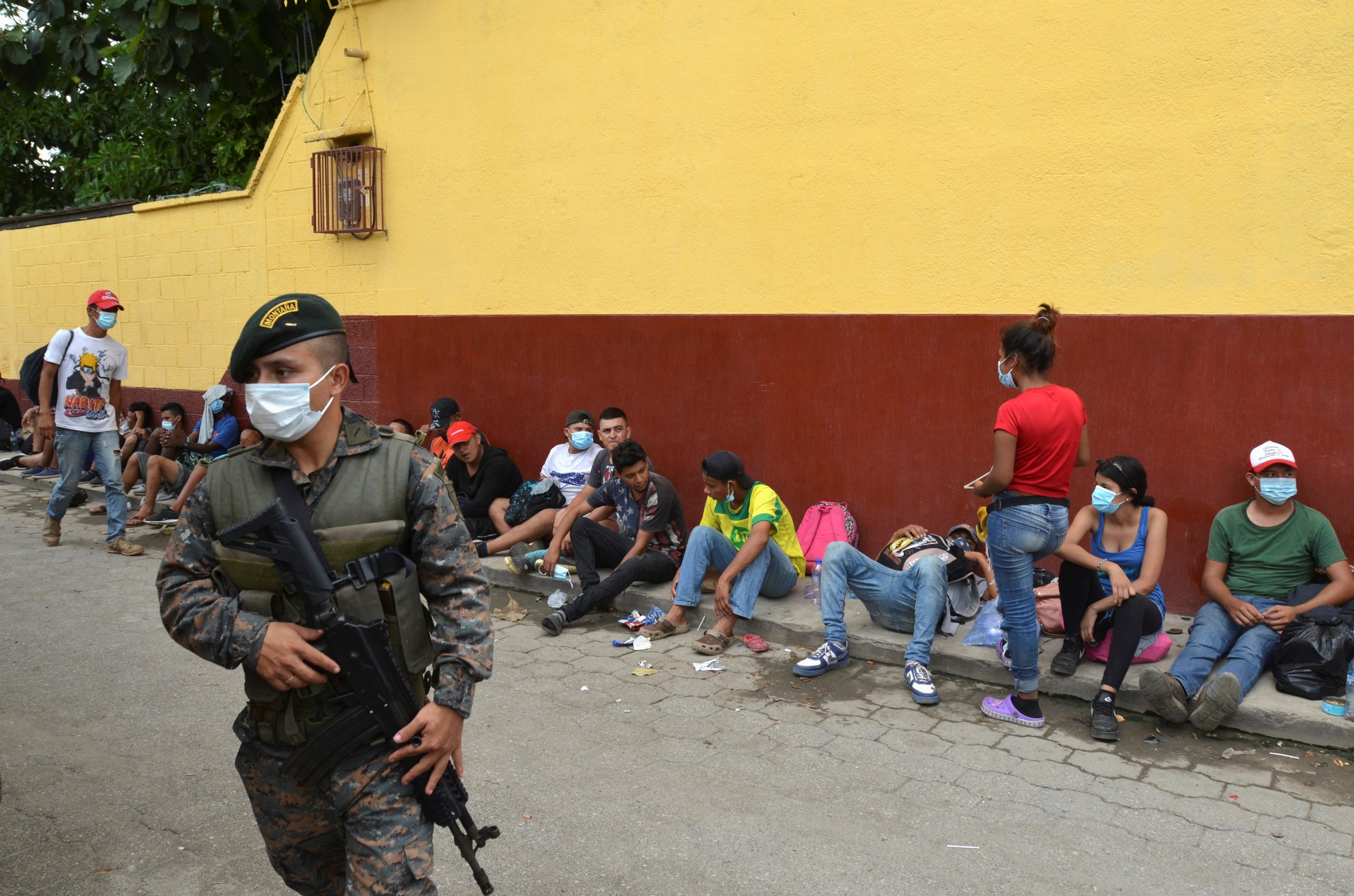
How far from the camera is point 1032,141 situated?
6.14 metres

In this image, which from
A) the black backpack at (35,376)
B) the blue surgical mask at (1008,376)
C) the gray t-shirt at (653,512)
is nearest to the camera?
the blue surgical mask at (1008,376)

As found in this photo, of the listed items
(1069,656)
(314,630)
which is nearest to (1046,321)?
(1069,656)

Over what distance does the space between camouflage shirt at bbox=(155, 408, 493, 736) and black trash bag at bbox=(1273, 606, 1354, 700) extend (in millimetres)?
3859

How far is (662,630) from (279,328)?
413 cm

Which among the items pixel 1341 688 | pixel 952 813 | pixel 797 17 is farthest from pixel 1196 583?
pixel 797 17

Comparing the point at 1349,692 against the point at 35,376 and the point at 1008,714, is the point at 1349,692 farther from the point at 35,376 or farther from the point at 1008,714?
the point at 35,376

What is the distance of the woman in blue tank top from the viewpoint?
4926mm

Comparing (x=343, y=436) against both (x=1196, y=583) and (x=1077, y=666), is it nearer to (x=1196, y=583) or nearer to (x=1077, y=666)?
(x=1077, y=666)

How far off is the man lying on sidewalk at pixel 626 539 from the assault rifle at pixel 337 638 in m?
4.07

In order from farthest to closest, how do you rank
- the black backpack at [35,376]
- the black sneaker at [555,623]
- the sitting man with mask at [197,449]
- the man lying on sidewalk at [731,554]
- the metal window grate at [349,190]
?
the sitting man with mask at [197,449]
the metal window grate at [349,190]
the black backpack at [35,376]
the black sneaker at [555,623]
the man lying on sidewalk at [731,554]

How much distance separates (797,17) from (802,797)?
16.8ft

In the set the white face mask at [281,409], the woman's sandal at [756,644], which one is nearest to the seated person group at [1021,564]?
the woman's sandal at [756,644]

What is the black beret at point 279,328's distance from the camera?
2.45 m

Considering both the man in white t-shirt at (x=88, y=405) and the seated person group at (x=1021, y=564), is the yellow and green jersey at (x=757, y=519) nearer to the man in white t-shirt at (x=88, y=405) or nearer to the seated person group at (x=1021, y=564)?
the seated person group at (x=1021, y=564)
